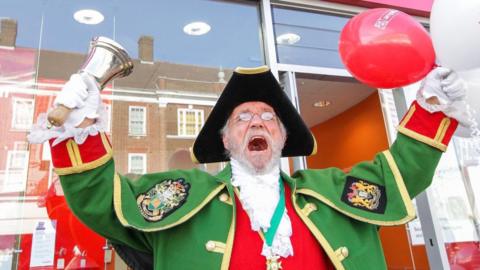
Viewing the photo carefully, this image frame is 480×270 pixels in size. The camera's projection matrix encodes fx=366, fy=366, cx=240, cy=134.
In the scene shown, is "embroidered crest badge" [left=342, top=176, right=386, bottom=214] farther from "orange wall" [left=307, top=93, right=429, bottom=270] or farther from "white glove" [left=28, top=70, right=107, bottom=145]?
"orange wall" [left=307, top=93, right=429, bottom=270]

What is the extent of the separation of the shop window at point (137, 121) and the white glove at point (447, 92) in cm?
188

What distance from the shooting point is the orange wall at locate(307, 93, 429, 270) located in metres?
4.53

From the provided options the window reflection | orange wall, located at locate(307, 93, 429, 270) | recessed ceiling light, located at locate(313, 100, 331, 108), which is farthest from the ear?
recessed ceiling light, located at locate(313, 100, 331, 108)

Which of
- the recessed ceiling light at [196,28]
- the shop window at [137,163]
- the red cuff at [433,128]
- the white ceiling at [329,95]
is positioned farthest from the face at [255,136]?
the white ceiling at [329,95]

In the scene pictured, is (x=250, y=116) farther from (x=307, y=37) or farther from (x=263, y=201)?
(x=307, y=37)

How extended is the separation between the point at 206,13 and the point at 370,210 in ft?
7.61

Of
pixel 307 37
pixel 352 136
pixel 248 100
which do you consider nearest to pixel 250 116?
pixel 248 100

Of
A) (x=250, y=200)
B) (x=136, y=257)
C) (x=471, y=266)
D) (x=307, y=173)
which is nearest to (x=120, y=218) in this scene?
(x=136, y=257)

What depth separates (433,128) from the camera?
52.1 inches

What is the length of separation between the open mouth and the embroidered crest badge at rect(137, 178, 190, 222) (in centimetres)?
31

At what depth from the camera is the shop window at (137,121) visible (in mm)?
2574

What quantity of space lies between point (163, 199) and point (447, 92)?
105 cm

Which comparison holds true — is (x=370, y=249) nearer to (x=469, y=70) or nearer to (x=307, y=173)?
(x=307, y=173)

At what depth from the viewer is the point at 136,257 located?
1344mm
